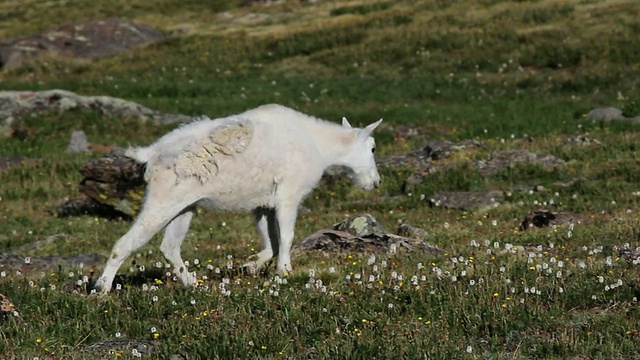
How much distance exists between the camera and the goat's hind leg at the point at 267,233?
13.4 meters

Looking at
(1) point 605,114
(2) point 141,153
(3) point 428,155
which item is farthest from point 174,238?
(1) point 605,114

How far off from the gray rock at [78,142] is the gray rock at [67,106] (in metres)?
3.53

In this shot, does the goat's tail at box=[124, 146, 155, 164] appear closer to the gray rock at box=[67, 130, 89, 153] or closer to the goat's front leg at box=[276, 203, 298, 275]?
the goat's front leg at box=[276, 203, 298, 275]

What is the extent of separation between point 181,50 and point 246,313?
46.2 meters

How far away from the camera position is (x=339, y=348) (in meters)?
8.77

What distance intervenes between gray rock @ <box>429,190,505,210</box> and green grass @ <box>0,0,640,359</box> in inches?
15.2

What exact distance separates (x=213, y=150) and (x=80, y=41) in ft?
158

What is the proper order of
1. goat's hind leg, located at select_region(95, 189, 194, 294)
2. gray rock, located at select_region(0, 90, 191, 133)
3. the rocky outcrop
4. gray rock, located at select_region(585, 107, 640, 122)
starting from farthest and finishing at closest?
gray rock, located at select_region(0, 90, 191, 133) < gray rock, located at select_region(585, 107, 640, 122) < the rocky outcrop < goat's hind leg, located at select_region(95, 189, 194, 294)

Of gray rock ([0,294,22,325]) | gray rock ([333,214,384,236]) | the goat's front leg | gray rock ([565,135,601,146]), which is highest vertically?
gray rock ([0,294,22,325])

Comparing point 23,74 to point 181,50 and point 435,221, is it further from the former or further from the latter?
point 435,221

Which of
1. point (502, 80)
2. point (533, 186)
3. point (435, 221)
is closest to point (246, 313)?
point (435, 221)

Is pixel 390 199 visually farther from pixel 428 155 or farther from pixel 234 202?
pixel 234 202

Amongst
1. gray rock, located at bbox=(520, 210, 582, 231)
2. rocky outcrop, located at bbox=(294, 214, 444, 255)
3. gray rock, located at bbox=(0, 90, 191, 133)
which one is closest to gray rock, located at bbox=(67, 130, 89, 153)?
gray rock, located at bbox=(0, 90, 191, 133)

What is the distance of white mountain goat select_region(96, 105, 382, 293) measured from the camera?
12.0 meters
